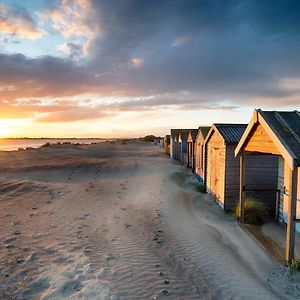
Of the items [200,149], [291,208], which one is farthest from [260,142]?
[200,149]

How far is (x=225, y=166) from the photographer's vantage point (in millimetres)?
13930

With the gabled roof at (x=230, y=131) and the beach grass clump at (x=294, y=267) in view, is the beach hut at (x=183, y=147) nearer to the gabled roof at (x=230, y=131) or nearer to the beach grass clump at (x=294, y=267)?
the gabled roof at (x=230, y=131)

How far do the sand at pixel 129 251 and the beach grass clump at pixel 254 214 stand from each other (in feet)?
1.94

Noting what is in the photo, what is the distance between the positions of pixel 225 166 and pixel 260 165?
168cm

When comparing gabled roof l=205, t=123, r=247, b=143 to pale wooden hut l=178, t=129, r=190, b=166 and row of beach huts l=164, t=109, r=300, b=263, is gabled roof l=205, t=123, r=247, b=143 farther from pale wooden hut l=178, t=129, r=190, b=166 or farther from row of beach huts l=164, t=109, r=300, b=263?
pale wooden hut l=178, t=129, r=190, b=166

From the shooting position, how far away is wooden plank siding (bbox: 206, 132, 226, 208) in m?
14.5

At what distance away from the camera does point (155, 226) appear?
424 inches

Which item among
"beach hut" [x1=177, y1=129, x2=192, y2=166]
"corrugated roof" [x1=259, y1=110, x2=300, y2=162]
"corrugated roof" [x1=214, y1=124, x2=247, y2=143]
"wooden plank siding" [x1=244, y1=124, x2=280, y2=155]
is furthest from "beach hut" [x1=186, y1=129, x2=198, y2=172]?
"corrugated roof" [x1=259, y1=110, x2=300, y2=162]

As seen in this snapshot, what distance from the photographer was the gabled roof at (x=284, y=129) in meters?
A: 7.33

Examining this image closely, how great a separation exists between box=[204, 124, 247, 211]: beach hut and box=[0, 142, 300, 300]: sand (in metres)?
0.84

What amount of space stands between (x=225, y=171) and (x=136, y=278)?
8.42m

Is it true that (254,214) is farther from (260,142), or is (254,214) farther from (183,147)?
(183,147)

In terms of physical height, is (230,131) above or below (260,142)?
above

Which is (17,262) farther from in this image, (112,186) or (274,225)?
(112,186)
